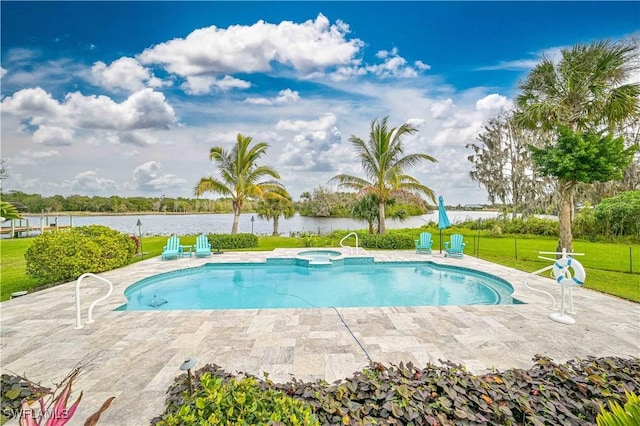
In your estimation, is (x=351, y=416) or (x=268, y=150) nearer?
(x=351, y=416)

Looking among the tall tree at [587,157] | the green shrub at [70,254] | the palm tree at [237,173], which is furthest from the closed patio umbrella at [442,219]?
the green shrub at [70,254]

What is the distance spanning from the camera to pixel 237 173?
634 inches

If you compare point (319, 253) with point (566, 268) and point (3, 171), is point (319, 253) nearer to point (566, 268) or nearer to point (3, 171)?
point (566, 268)

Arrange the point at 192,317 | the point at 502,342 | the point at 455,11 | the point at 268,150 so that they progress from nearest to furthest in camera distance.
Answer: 1. the point at 502,342
2. the point at 192,317
3. the point at 455,11
4. the point at 268,150

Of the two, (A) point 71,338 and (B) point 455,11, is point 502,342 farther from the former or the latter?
(B) point 455,11

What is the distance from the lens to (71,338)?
4.53 metres

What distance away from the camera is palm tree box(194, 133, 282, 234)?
15812mm

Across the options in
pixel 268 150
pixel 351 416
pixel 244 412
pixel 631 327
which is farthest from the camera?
pixel 268 150

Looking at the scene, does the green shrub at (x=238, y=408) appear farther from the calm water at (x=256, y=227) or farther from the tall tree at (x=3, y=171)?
the tall tree at (x=3, y=171)

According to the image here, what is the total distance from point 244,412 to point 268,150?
1562 centimetres

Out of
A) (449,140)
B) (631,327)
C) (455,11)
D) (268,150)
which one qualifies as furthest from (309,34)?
(631,327)

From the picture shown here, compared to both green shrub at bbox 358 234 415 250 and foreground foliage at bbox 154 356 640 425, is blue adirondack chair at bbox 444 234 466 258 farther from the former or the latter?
foreground foliage at bbox 154 356 640 425

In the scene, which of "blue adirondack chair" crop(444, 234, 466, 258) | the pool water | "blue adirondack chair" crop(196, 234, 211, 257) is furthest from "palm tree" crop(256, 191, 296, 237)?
"blue adirondack chair" crop(444, 234, 466, 258)

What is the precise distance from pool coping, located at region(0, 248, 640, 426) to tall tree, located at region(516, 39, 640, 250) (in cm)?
574
